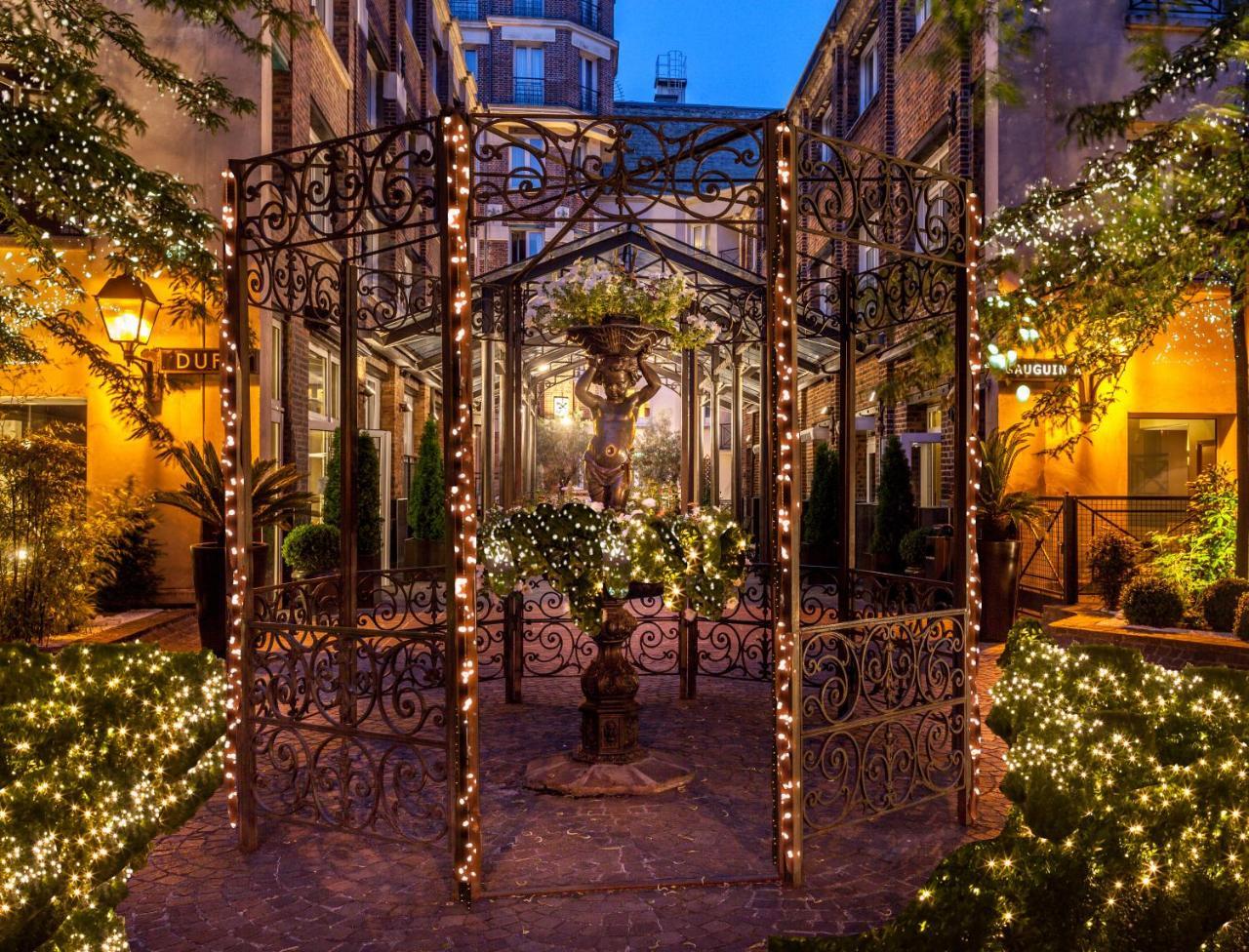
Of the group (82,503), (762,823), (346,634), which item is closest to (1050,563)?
(762,823)

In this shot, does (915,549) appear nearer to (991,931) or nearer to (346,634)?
(346,634)

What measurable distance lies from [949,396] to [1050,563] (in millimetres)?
2343

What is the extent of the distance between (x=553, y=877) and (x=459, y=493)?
1802mm

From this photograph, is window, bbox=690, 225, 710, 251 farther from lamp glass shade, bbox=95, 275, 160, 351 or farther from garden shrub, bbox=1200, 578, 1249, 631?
garden shrub, bbox=1200, 578, 1249, 631

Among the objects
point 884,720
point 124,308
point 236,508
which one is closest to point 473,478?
point 236,508

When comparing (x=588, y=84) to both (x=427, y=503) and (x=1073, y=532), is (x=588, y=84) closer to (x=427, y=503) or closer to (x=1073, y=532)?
(x=427, y=503)

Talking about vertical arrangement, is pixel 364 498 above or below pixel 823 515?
above

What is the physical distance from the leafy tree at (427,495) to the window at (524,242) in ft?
61.1

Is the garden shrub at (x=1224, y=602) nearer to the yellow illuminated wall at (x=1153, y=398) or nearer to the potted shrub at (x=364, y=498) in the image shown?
the yellow illuminated wall at (x=1153, y=398)

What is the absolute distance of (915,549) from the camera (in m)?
14.0

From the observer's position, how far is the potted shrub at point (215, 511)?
927cm

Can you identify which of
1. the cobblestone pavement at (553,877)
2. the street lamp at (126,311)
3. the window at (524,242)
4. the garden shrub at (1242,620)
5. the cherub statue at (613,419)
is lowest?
the cobblestone pavement at (553,877)

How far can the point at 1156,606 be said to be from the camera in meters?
8.26

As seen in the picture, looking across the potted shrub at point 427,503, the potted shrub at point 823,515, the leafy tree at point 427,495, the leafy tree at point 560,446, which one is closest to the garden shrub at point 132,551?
the potted shrub at point 427,503
